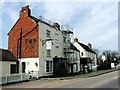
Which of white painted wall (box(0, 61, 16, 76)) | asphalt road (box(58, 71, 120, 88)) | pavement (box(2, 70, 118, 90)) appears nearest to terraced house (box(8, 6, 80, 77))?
white painted wall (box(0, 61, 16, 76))

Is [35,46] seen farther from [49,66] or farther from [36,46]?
[49,66]

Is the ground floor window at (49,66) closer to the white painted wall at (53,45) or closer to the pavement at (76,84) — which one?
the white painted wall at (53,45)

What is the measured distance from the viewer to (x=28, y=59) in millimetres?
34531

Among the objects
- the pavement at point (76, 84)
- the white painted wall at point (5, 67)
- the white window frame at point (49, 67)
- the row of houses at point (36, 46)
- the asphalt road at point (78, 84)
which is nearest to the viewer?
the asphalt road at point (78, 84)

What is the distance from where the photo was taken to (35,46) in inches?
1339

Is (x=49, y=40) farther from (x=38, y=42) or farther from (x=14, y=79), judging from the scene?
(x=14, y=79)

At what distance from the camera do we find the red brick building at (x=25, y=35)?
34.2 m

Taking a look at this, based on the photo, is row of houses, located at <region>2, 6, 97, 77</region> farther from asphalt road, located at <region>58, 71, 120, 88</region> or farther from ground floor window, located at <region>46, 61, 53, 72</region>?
asphalt road, located at <region>58, 71, 120, 88</region>

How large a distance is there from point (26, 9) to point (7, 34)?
6022 mm

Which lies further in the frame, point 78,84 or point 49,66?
point 49,66

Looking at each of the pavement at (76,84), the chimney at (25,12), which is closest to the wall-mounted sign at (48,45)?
the chimney at (25,12)

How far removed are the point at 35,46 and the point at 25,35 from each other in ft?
9.77

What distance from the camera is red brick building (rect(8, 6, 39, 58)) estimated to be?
34.2 m

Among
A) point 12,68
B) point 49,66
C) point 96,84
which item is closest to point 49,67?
point 49,66
